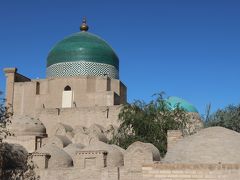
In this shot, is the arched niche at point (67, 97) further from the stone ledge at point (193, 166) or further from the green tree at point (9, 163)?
the stone ledge at point (193, 166)

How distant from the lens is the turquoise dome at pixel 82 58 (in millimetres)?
29219

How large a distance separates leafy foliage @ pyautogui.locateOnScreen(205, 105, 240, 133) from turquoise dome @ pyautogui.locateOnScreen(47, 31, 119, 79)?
10803 millimetres

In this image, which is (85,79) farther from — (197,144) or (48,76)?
(197,144)

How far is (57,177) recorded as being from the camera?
13586mm

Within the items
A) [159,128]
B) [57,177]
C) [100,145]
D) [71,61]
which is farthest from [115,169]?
[71,61]

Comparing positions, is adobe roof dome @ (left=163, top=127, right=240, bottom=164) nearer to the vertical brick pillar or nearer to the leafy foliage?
the leafy foliage

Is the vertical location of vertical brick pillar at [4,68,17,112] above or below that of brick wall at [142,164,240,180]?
above

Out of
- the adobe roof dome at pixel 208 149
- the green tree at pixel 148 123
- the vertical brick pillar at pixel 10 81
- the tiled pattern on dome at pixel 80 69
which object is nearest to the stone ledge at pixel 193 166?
the adobe roof dome at pixel 208 149

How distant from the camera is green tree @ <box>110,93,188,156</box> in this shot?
19891 mm

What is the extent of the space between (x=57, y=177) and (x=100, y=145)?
8.51ft

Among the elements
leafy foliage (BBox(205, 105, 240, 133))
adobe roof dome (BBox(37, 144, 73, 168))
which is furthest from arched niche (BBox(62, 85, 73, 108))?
adobe roof dome (BBox(37, 144, 73, 168))

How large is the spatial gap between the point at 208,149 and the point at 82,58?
20.2 meters

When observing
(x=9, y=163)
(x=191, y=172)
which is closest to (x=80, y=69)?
(x=9, y=163)

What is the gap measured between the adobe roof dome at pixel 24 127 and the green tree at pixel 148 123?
3.85 metres
